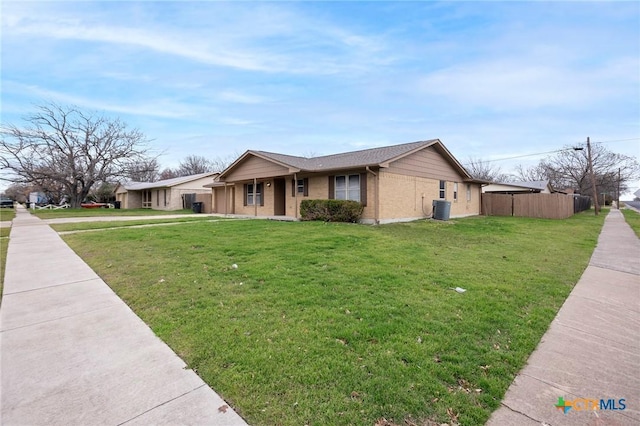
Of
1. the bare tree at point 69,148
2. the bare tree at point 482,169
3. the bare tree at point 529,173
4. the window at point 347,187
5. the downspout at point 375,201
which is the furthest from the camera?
the bare tree at point 482,169

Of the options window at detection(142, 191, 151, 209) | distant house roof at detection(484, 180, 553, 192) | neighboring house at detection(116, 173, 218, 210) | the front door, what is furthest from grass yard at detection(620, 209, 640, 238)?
window at detection(142, 191, 151, 209)

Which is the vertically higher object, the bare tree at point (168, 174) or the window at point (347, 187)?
the bare tree at point (168, 174)

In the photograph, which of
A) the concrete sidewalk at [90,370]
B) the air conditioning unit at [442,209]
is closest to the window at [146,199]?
the air conditioning unit at [442,209]

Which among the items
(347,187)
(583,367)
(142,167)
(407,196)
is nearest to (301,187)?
(347,187)

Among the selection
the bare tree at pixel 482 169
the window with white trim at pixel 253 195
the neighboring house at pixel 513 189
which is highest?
the bare tree at pixel 482 169

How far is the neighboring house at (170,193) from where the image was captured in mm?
32000

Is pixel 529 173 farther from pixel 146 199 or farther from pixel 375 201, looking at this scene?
pixel 146 199

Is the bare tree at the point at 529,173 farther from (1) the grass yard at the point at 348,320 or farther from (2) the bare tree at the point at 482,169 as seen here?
(1) the grass yard at the point at 348,320

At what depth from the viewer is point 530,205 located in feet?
67.3

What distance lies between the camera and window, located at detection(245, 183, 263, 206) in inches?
769

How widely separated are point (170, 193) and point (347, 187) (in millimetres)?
24041

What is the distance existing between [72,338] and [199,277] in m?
2.10

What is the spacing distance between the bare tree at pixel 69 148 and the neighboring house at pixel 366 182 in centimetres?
2177

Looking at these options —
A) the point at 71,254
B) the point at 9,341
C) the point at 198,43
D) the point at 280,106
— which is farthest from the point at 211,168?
the point at 9,341
